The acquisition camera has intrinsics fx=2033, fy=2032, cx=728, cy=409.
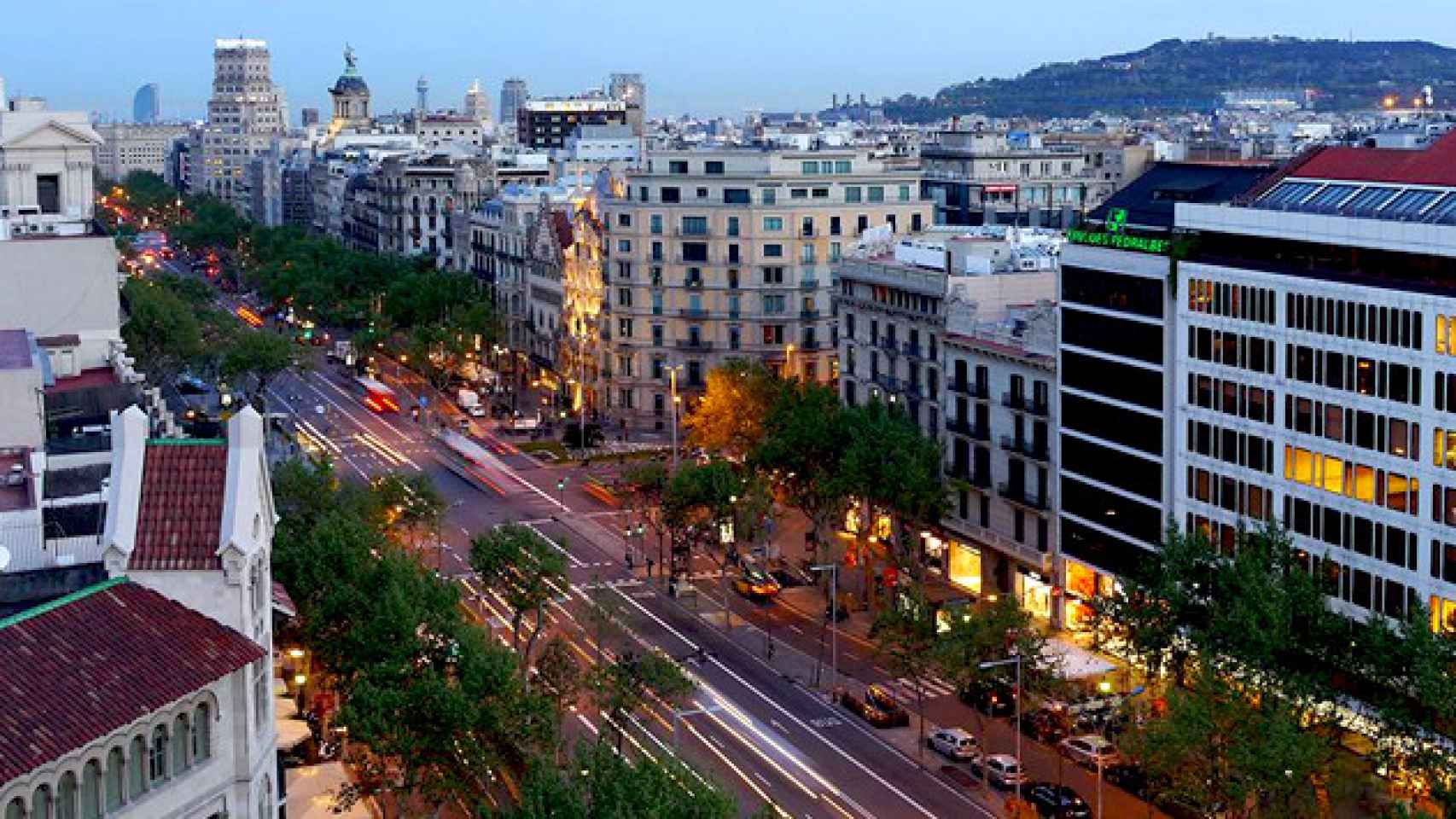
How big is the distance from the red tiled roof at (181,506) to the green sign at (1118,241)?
59.0 m

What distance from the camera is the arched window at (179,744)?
5091cm

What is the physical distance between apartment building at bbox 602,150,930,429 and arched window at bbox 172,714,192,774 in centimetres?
12057

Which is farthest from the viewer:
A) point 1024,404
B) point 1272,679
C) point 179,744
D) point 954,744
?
point 1024,404

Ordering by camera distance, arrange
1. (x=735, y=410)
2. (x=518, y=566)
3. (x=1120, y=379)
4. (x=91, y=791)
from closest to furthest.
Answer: (x=91, y=791), (x=518, y=566), (x=1120, y=379), (x=735, y=410)

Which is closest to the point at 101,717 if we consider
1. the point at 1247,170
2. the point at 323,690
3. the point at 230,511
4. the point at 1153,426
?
the point at 230,511

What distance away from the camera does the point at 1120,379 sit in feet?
346

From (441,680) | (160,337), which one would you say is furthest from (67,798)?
(160,337)

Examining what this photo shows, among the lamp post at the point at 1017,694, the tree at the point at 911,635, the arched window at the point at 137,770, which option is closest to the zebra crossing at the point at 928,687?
the tree at the point at 911,635

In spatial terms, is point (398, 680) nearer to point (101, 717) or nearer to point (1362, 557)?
point (101, 717)

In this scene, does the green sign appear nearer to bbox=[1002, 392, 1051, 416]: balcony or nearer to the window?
bbox=[1002, 392, 1051, 416]: balcony

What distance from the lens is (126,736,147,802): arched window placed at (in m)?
48.8

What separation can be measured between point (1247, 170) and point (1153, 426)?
17.1m

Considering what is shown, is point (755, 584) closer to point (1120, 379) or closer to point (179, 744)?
point (1120, 379)

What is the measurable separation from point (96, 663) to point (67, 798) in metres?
3.39
